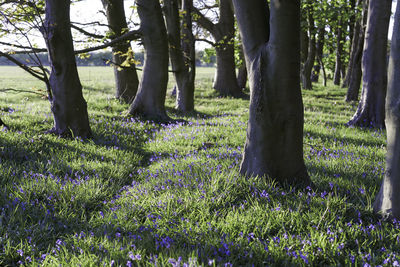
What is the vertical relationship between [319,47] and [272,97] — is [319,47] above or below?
above

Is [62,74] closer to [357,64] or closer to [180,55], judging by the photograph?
[180,55]

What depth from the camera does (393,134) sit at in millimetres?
3096

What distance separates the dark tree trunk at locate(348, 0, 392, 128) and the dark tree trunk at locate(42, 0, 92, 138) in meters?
6.89

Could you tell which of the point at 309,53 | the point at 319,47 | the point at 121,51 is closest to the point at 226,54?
the point at 309,53

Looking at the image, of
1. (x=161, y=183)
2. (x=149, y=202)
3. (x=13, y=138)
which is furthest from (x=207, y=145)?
(x=13, y=138)

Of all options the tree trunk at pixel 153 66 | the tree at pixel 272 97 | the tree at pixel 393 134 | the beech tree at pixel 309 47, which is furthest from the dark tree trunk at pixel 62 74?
the beech tree at pixel 309 47

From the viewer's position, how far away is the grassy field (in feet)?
8.73

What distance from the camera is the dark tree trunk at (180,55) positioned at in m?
10.4

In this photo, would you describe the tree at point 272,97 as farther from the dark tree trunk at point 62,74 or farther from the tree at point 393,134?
the dark tree trunk at point 62,74

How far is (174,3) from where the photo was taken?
1027 centimetres

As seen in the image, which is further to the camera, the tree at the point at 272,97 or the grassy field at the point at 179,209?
the tree at the point at 272,97

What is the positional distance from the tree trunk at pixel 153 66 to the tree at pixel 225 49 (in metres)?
8.85

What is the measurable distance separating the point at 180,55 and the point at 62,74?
5119 millimetres

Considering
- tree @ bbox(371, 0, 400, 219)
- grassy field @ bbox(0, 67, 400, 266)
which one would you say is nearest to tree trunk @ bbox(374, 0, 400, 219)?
tree @ bbox(371, 0, 400, 219)
